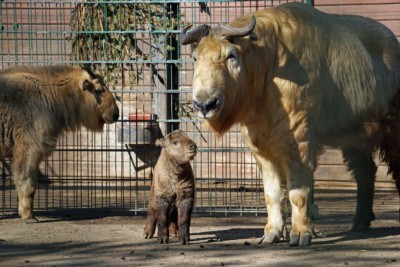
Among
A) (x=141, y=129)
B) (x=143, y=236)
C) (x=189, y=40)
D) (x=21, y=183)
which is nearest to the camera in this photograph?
(x=189, y=40)

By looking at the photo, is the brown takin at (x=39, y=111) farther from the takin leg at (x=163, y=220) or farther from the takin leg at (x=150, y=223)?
the takin leg at (x=163, y=220)

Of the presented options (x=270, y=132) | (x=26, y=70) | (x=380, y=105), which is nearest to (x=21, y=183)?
(x=26, y=70)

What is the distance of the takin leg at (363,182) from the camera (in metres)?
Result: 8.90

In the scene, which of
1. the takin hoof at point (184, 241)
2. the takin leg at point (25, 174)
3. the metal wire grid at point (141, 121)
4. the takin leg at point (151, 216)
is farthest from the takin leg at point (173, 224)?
the takin leg at point (25, 174)

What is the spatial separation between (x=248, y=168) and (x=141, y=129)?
1.65 m

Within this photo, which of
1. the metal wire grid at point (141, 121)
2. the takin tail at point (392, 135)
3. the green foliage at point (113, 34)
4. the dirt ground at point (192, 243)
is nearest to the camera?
the dirt ground at point (192, 243)

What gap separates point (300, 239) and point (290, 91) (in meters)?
1.29

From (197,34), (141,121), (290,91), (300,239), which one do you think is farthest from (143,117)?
(300,239)

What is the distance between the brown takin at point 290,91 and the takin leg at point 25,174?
8.66 feet

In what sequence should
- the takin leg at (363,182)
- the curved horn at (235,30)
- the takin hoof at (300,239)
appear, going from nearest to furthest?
1. the curved horn at (235,30)
2. the takin hoof at (300,239)
3. the takin leg at (363,182)

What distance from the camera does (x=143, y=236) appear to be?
338 inches

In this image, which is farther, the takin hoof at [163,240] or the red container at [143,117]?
the red container at [143,117]

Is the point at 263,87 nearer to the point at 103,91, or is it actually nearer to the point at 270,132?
the point at 270,132

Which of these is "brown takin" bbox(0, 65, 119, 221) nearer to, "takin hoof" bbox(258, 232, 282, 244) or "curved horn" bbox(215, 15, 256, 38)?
"curved horn" bbox(215, 15, 256, 38)
